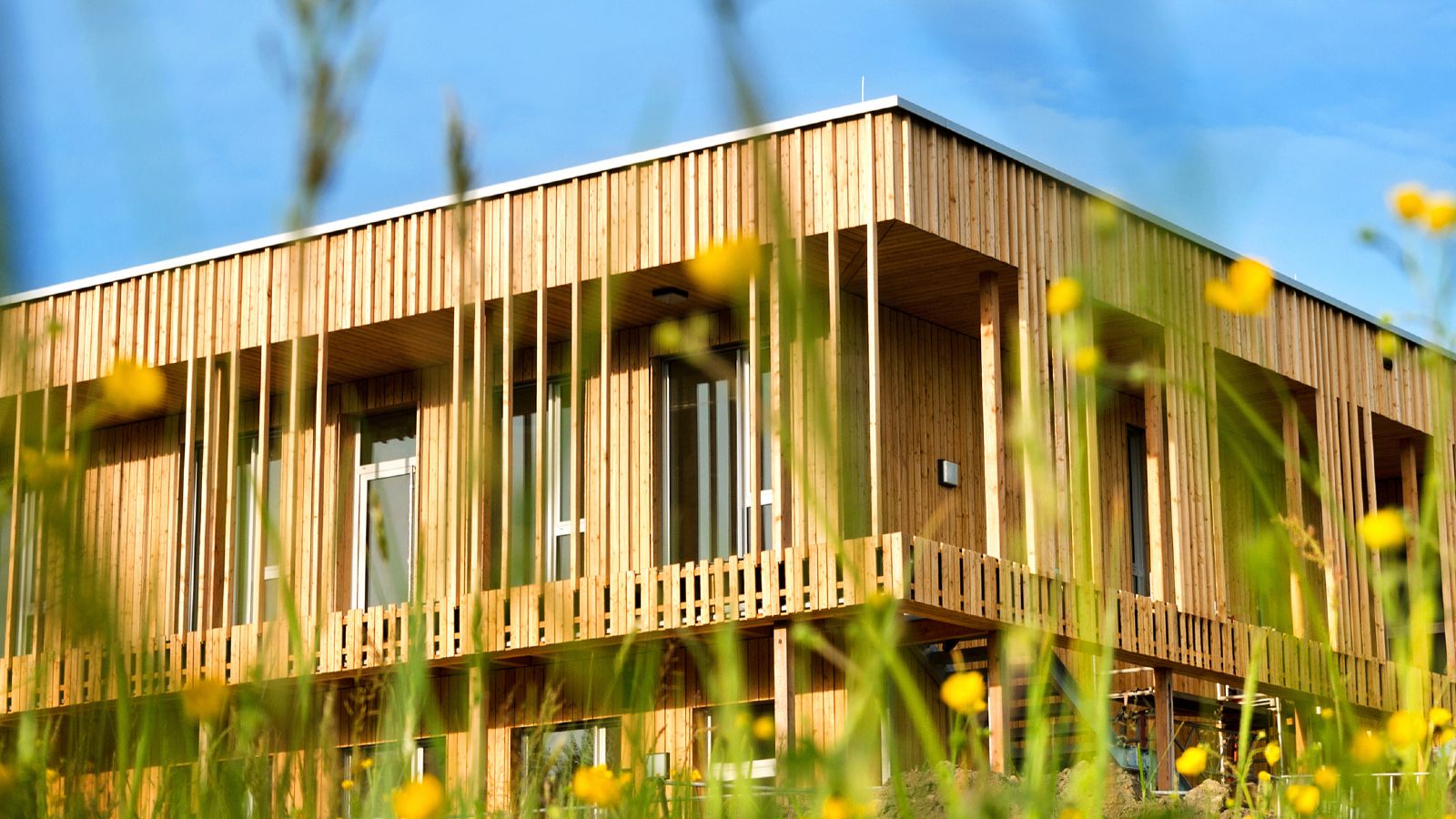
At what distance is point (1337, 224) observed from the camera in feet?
3.23

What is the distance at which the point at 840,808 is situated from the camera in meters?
1.34

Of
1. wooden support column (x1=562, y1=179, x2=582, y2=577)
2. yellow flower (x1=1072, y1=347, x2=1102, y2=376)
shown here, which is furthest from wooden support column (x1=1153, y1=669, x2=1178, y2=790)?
yellow flower (x1=1072, y1=347, x2=1102, y2=376)

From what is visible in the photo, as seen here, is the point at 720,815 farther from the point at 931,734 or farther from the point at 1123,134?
the point at 1123,134

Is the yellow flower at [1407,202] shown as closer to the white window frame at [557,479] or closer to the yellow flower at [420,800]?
the yellow flower at [420,800]

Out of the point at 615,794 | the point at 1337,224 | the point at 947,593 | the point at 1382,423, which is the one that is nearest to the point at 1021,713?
the point at 947,593

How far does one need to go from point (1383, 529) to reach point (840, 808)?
0.52 meters

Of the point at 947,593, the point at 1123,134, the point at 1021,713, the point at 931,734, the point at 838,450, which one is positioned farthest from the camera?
the point at 1021,713

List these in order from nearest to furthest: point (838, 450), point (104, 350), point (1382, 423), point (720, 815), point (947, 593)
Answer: point (838, 450)
point (720, 815)
point (947, 593)
point (104, 350)
point (1382, 423)

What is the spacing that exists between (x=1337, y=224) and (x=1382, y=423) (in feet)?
51.4

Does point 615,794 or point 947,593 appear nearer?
point 615,794

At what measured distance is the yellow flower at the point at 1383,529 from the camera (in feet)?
4.95

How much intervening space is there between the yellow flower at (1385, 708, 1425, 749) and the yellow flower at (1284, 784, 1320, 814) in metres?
0.12

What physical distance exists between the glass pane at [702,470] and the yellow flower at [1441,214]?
10.7m

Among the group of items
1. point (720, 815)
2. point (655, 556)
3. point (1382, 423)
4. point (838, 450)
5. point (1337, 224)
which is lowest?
point (720, 815)
